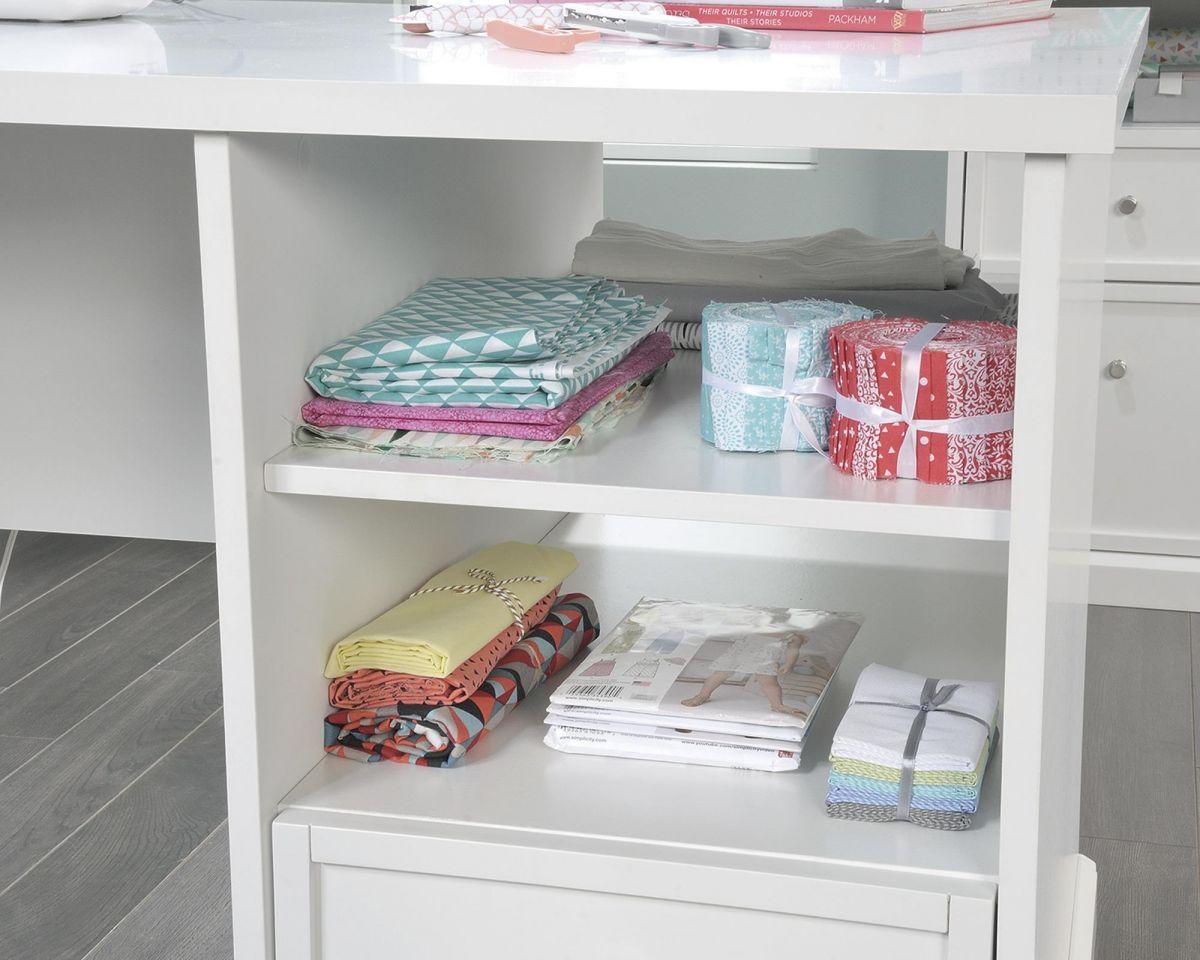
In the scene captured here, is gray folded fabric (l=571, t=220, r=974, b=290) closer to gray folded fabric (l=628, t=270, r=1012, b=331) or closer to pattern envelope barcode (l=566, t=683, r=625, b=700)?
gray folded fabric (l=628, t=270, r=1012, b=331)

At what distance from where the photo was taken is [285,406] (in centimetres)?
83

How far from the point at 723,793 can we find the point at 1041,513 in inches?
10.6

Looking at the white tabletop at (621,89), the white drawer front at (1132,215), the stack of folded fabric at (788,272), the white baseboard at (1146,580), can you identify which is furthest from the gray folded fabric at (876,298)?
the white baseboard at (1146,580)

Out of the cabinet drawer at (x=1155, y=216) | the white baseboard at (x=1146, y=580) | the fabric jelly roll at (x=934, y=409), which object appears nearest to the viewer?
the fabric jelly roll at (x=934, y=409)

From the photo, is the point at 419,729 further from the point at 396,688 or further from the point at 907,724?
the point at 907,724

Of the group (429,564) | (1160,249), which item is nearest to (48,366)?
(429,564)

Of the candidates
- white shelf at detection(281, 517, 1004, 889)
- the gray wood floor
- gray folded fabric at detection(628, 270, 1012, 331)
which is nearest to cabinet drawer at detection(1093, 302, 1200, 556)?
the gray wood floor

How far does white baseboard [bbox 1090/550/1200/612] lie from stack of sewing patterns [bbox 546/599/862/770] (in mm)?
1529

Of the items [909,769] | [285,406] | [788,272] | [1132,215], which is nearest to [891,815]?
[909,769]

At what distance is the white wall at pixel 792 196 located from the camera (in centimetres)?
245

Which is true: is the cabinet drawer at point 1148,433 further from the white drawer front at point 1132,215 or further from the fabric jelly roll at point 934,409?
the fabric jelly roll at point 934,409

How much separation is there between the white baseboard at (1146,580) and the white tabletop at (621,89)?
169 centimetres

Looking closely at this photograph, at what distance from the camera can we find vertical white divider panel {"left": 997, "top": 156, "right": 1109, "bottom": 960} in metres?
0.66

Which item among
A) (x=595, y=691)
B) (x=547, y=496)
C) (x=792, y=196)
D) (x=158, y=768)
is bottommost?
(x=158, y=768)
